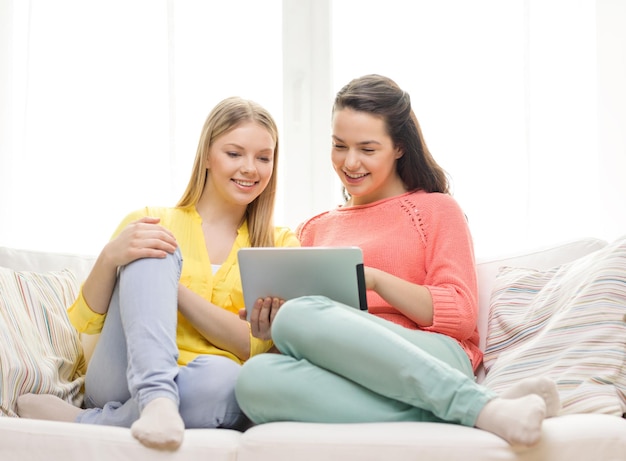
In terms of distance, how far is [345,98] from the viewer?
6.53ft

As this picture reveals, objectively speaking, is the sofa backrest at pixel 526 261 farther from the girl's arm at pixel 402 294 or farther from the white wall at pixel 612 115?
the white wall at pixel 612 115

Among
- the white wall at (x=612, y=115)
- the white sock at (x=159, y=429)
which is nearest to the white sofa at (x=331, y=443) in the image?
the white sock at (x=159, y=429)

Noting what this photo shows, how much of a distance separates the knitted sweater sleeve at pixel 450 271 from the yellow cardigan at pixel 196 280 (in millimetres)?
365

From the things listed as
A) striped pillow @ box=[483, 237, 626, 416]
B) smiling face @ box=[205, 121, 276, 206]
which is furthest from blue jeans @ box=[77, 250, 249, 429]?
striped pillow @ box=[483, 237, 626, 416]

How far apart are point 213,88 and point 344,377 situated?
1806 millimetres

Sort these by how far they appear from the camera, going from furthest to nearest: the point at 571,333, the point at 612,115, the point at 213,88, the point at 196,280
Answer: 1. the point at 213,88
2. the point at 612,115
3. the point at 196,280
4. the point at 571,333

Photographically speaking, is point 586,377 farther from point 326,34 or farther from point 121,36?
point 121,36

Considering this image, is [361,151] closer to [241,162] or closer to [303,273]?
[241,162]

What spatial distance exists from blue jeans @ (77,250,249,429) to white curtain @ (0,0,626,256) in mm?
1386

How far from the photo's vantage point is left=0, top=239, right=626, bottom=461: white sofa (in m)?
1.22

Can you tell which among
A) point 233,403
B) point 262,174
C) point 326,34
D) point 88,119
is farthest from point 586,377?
point 88,119

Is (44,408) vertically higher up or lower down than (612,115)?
lower down

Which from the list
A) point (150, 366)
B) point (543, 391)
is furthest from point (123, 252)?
point (543, 391)

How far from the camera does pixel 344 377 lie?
1.45 meters
